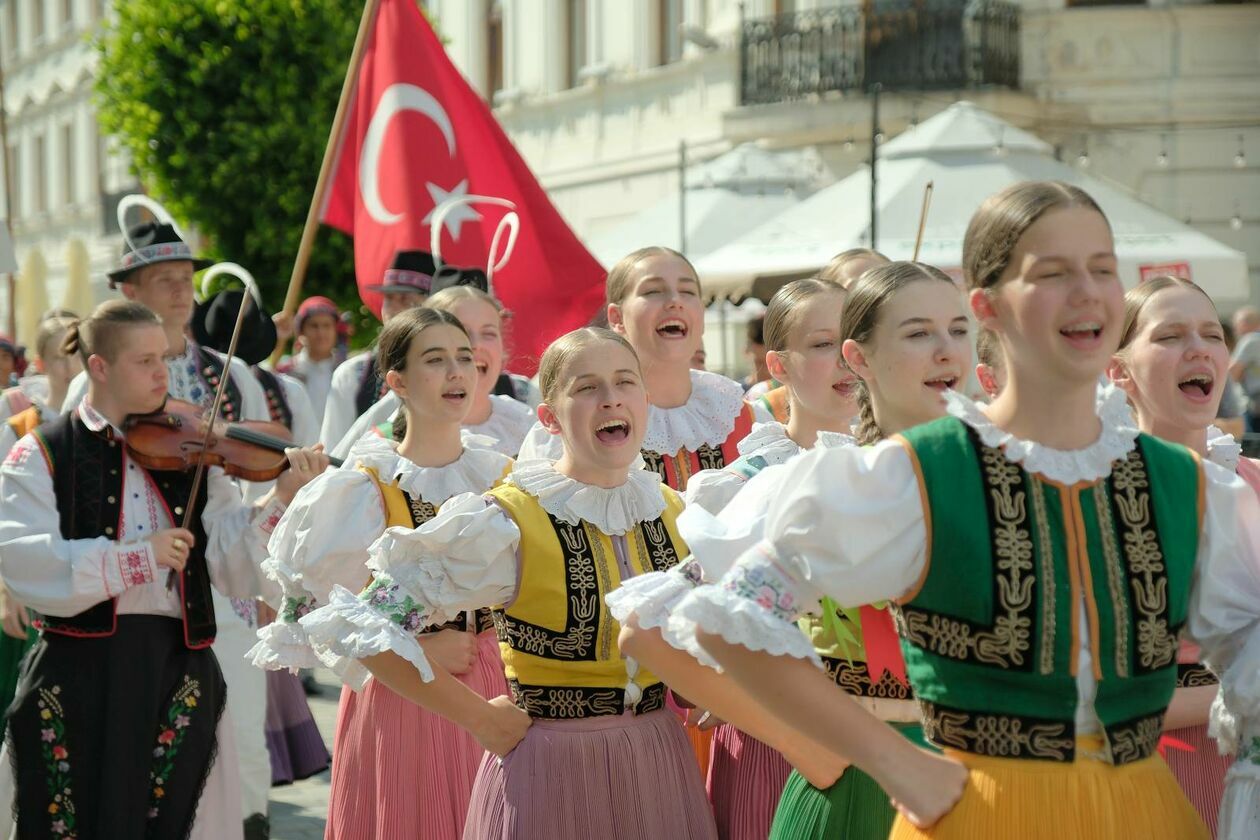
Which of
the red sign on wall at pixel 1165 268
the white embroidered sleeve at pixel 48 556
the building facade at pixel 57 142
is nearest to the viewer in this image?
the white embroidered sleeve at pixel 48 556

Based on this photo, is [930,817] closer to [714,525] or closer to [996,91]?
[714,525]

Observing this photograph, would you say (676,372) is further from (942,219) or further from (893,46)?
(893,46)

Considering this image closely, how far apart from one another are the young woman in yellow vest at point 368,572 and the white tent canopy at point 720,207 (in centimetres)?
824

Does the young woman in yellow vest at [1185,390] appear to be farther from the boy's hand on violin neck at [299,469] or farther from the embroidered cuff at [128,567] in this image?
the embroidered cuff at [128,567]

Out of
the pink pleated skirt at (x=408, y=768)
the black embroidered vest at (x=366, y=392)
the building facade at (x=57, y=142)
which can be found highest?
the building facade at (x=57, y=142)

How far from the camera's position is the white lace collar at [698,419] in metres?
4.79

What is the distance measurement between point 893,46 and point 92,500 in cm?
1493

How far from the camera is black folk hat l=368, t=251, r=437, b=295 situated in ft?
24.8

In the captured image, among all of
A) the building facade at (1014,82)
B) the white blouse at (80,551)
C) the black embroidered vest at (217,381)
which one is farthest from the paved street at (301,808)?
the building facade at (1014,82)

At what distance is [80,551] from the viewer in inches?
196

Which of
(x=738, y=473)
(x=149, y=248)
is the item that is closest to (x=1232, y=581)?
(x=738, y=473)

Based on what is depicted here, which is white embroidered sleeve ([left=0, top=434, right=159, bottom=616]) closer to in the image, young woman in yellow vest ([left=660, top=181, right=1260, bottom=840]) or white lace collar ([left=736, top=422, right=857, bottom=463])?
white lace collar ([left=736, top=422, right=857, bottom=463])

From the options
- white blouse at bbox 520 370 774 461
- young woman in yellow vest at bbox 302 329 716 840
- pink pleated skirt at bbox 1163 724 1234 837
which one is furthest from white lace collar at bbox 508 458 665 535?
pink pleated skirt at bbox 1163 724 1234 837

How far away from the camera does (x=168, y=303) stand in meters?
6.59
